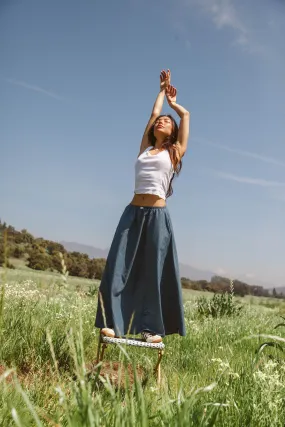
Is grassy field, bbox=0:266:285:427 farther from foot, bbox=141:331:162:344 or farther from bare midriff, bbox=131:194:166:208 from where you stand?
bare midriff, bbox=131:194:166:208

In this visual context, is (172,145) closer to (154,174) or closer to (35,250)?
(154,174)

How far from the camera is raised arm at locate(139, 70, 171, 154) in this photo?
16.4ft

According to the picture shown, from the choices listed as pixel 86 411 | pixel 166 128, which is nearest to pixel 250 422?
pixel 86 411

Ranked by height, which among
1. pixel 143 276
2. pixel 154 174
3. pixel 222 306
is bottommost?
pixel 222 306

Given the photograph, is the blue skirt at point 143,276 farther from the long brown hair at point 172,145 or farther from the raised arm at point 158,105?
the raised arm at point 158,105

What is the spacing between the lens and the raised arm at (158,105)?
197 inches

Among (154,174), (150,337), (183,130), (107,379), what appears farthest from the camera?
(183,130)

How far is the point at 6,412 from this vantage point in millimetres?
2277

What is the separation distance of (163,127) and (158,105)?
32 cm

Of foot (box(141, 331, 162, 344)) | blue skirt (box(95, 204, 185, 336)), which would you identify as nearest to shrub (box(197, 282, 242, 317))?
blue skirt (box(95, 204, 185, 336))

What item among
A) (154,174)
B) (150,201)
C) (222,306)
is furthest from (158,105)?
(222,306)

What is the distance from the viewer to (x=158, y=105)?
5074 mm

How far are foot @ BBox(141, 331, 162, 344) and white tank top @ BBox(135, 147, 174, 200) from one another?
3.98ft

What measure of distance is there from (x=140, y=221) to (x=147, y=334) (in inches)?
39.1
